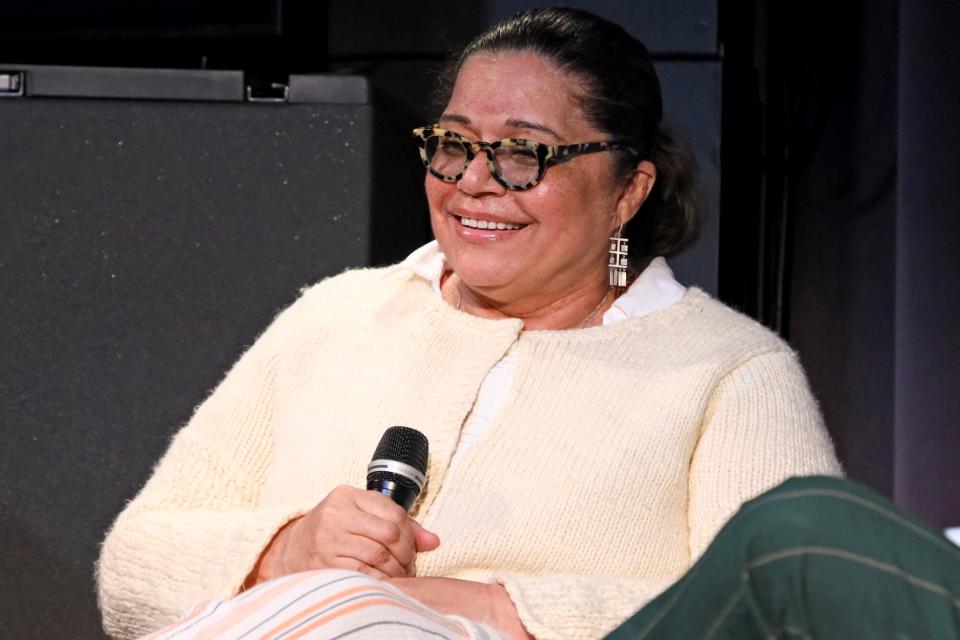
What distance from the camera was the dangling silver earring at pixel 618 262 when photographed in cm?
208

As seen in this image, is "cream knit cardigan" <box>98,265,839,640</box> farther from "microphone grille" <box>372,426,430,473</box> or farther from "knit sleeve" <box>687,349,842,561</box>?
"microphone grille" <box>372,426,430,473</box>

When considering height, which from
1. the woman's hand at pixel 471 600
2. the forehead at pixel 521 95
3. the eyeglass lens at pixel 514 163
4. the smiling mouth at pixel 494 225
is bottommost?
the woman's hand at pixel 471 600

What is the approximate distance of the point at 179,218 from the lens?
2.32m

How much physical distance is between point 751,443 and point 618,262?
397 millimetres

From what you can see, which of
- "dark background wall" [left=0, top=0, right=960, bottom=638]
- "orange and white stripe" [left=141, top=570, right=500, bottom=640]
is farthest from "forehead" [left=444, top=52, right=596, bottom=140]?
"orange and white stripe" [left=141, top=570, right=500, bottom=640]

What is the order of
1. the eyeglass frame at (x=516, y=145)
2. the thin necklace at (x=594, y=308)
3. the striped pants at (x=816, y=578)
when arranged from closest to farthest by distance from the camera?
the striped pants at (x=816, y=578)
the eyeglass frame at (x=516, y=145)
the thin necklace at (x=594, y=308)

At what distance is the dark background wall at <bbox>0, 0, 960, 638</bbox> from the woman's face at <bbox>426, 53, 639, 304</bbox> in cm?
35

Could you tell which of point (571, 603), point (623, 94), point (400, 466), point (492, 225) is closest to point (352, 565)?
point (400, 466)

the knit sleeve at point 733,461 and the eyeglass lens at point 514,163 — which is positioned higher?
the eyeglass lens at point 514,163

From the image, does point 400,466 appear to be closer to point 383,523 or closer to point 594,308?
point 383,523

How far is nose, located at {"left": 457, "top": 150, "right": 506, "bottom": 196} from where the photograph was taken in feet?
6.38

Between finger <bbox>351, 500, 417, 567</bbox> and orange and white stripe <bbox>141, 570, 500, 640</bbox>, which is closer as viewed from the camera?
orange and white stripe <bbox>141, 570, 500, 640</bbox>

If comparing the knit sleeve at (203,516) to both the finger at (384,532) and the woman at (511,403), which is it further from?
the finger at (384,532)

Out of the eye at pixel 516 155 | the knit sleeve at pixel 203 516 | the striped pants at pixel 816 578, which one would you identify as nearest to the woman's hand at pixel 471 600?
the knit sleeve at pixel 203 516
